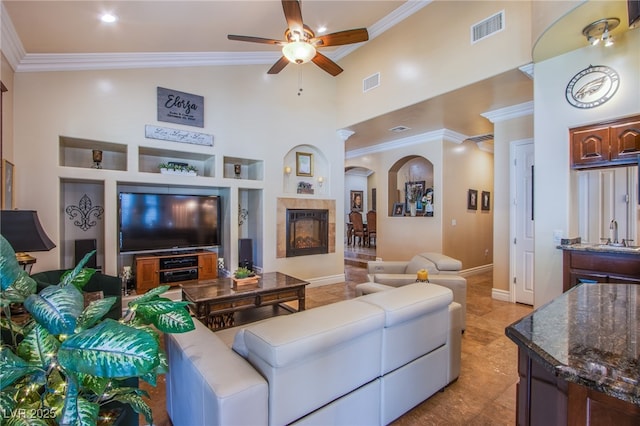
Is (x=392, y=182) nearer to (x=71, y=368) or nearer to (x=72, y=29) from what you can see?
(x=72, y=29)

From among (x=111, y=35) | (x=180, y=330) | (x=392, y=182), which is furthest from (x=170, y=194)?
(x=392, y=182)

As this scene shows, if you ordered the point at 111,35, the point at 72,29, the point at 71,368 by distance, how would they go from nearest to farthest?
the point at 71,368 < the point at 72,29 < the point at 111,35

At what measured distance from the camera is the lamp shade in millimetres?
2133

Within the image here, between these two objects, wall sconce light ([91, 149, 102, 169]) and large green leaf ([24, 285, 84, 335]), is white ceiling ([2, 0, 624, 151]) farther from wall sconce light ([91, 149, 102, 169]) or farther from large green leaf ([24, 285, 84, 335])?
large green leaf ([24, 285, 84, 335])

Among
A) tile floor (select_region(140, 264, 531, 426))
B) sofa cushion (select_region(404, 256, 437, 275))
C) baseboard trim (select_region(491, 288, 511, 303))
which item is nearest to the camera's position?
tile floor (select_region(140, 264, 531, 426))

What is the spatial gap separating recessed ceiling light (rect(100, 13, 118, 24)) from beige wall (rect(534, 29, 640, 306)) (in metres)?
4.47

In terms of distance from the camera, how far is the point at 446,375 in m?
2.21

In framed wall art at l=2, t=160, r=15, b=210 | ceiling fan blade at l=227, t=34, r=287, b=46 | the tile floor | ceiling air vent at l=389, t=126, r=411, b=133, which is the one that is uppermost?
ceiling fan blade at l=227, t=34, r=287, b=46

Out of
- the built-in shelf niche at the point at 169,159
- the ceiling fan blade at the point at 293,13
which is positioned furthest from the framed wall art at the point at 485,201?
the built-in shelf niche at the point at 169,159

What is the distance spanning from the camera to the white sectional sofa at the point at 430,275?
3182 millimetres

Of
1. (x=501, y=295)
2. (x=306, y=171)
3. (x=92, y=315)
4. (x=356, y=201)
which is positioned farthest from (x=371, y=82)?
(x=356, y=201)

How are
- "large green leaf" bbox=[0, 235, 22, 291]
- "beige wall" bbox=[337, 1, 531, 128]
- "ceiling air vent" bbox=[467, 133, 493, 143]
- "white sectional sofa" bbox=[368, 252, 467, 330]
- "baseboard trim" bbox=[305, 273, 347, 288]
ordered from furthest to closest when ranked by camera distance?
1. "ceiling air vent" bbox=[467, 133, 493, 143]
2. "baseboard trim" bbox=[305, 273, 347, 288]
3. "beige wall" bbox=[337, 1, 531, 128]
4. "white sectional sofa" bbox=[368, 252, 467, 330]
5. "large green leaf" bbox=[0, 235, 22, 291]

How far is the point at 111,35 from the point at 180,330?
380 centimetres

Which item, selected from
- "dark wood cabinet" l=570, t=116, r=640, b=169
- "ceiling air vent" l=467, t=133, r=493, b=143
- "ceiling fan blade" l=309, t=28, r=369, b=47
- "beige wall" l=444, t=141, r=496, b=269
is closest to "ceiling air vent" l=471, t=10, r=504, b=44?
"dark wood cabinet" l=570, t=116, r=640, b=169
